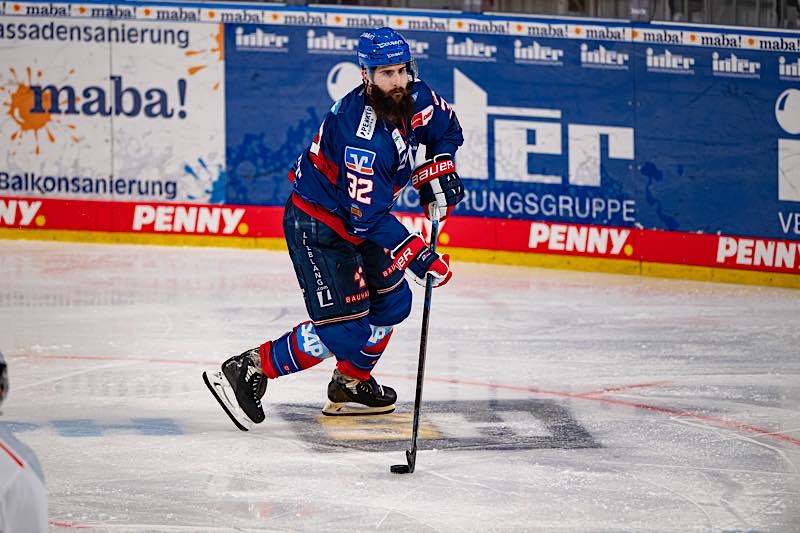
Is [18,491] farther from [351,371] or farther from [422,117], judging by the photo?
[351,371]

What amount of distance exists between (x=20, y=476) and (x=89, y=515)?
187cm

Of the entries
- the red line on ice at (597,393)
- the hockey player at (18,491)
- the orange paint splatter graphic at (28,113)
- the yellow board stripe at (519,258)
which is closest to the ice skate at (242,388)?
the red line on ice at (597,393)

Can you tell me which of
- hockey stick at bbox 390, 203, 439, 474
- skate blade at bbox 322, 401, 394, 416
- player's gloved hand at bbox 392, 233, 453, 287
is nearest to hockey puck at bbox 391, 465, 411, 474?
hockey stick at bbox 390, 203, 439, 474

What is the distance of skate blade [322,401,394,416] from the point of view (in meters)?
6.05

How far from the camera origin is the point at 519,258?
10.4 meters

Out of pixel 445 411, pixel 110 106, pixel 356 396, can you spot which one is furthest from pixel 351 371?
pixel 110 106

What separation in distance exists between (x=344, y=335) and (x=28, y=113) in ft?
20.1

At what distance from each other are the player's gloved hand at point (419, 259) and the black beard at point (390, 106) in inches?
17.0

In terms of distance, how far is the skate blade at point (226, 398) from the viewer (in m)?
5.77

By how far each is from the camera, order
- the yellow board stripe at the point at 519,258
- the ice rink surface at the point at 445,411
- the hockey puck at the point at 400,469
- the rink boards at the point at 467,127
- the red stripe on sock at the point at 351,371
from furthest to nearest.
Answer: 1. the rink boards at the point at 467,127
2. the yellow board stripe at the point at 519,258
3. the red stripe on sock at the point at 351,371
4. the hockey puck at the point at 400,469
5. the ice rink surface at the point at 445,411

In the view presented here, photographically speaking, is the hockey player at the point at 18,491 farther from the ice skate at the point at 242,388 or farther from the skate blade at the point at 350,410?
the skate blade at the point at 350,410

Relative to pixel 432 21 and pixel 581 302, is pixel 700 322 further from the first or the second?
pixel 432 21

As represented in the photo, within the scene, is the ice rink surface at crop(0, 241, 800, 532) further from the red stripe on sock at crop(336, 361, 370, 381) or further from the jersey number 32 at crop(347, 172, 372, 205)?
the jersey number 32 at crop(347, 172, 372, 205)

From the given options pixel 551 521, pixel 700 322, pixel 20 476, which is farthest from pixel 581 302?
pixel 20 476
